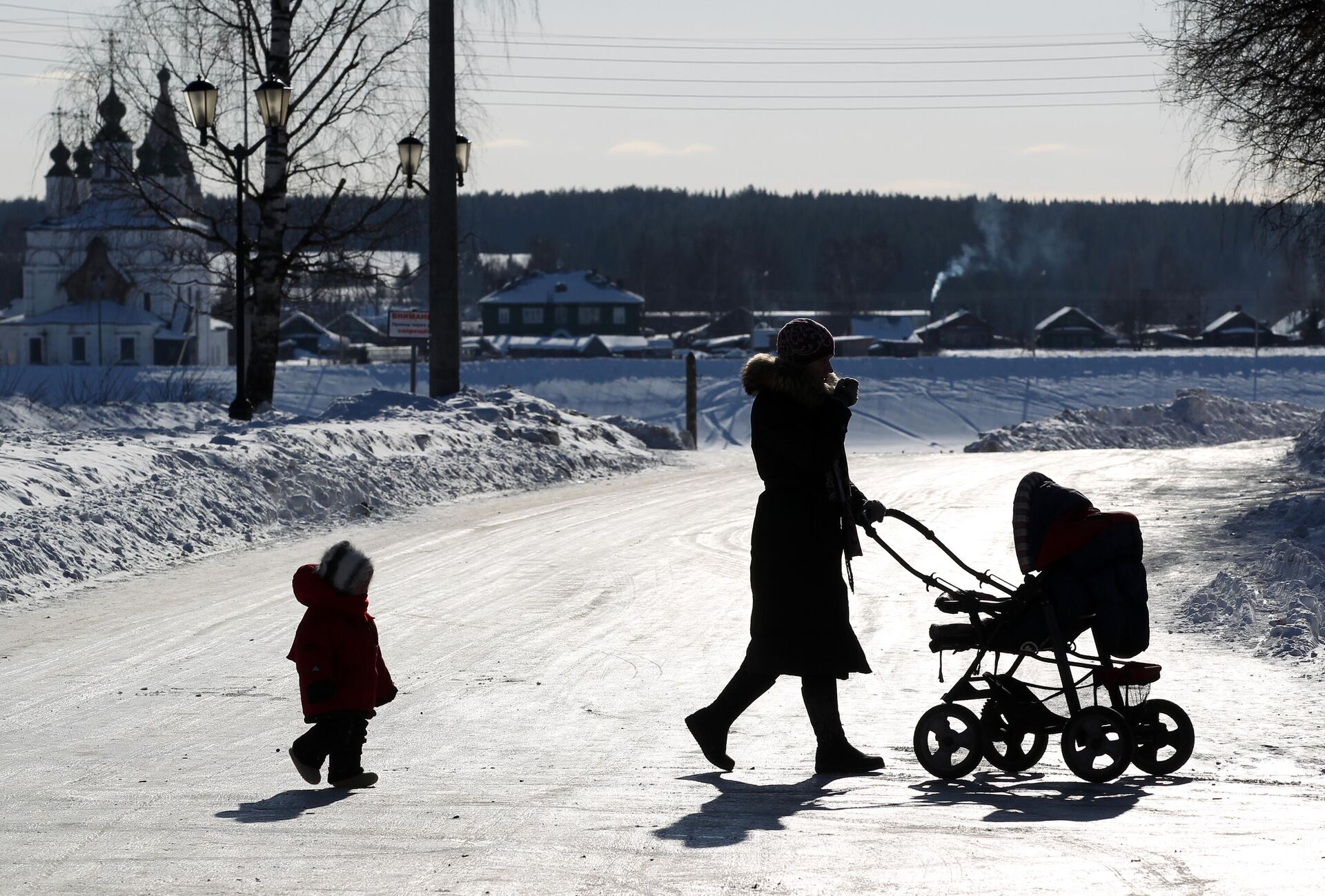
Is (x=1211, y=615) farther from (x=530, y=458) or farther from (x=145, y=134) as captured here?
(x=145, y=134)

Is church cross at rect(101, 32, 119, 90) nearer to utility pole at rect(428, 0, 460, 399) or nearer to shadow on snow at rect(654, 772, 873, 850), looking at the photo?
utility pole at rect(428, 0, 460, 399)

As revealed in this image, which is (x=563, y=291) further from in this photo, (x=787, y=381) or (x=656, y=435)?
(x=787, y=381)

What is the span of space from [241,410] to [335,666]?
55.5 ft

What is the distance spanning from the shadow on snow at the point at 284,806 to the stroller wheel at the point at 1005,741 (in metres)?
2.58

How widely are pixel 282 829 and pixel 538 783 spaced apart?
1.09 metres

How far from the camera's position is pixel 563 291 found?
11775 cm

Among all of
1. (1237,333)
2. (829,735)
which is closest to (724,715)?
(829,735)

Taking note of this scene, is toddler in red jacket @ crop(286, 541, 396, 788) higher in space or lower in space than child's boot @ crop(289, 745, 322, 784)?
higher

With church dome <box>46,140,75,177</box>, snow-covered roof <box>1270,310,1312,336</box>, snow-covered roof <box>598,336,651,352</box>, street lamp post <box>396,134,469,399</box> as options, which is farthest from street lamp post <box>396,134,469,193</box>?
snow-covered roof <box>1270,310,1312,336</box>

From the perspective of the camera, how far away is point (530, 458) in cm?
2131

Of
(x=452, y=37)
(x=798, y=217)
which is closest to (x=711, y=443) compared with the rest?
(x=452, y=37)

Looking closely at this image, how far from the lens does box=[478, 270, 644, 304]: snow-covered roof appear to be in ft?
385

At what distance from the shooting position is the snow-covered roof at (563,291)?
117438 millimetres

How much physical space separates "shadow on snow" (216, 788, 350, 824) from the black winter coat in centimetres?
184
